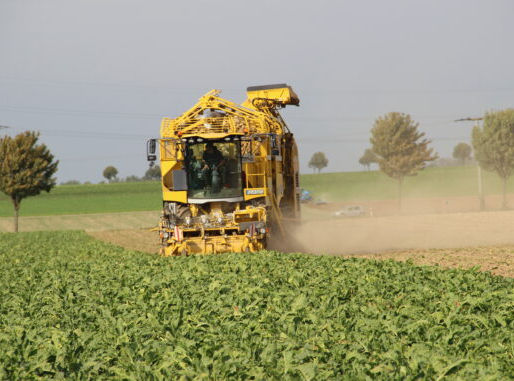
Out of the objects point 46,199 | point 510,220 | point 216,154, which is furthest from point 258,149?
point 46,199

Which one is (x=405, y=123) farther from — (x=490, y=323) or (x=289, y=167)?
(x=490, y=323)

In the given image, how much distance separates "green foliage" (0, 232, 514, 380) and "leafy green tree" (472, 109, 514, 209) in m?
48.5

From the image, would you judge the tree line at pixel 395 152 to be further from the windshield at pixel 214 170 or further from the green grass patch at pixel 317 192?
the windshield at pixel 214 170

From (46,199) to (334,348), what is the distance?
83215 mm

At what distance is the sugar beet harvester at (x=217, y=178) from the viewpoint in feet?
61.8

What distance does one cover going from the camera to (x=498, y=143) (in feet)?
192

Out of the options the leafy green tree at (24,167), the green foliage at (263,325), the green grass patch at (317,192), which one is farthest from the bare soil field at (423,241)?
the green grass patch at (317,192)

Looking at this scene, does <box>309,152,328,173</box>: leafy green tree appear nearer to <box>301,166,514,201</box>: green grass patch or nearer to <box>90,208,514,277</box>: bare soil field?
<box>301,166,514,201</box>: green grass patch

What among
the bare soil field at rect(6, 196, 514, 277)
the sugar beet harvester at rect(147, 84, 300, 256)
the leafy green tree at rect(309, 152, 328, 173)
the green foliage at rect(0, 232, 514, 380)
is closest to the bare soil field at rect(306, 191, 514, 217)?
the bare soil field at rect(6, 196, 514, 277)

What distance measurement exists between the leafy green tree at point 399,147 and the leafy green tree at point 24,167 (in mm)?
28289

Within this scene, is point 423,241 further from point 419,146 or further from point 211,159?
point 419,146

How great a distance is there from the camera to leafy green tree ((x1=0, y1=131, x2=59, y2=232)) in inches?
1897

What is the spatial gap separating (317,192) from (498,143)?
34.1 metres

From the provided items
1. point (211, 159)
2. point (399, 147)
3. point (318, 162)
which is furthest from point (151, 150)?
point (318, 162)
